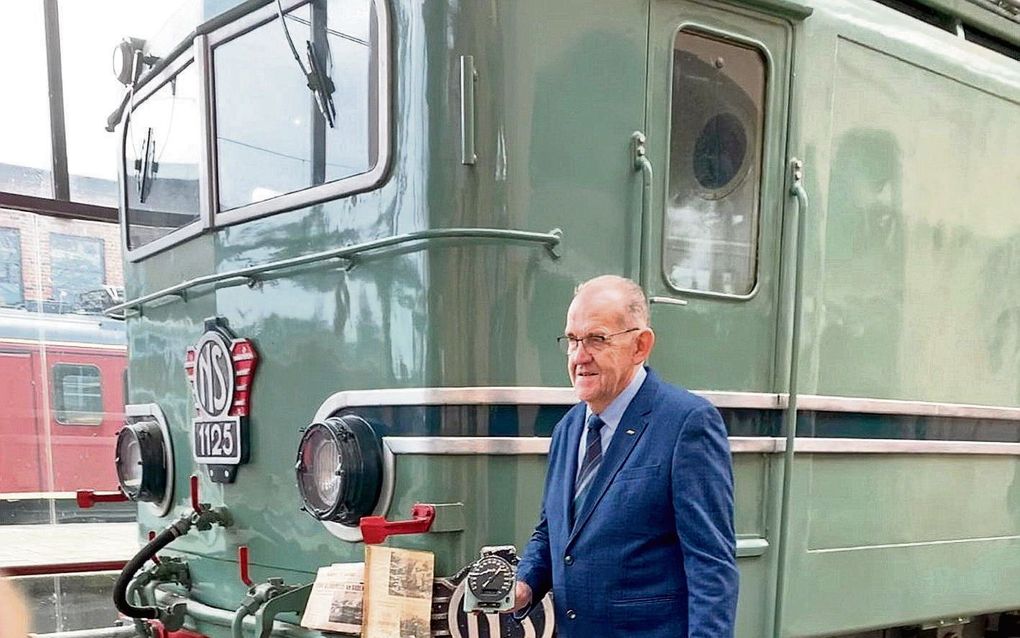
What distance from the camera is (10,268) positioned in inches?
235

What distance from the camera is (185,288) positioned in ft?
9.16

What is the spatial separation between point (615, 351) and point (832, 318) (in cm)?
119

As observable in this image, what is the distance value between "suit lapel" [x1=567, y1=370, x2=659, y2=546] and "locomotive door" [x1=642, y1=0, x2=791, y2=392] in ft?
1.89

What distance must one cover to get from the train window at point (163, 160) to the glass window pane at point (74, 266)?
311 cm

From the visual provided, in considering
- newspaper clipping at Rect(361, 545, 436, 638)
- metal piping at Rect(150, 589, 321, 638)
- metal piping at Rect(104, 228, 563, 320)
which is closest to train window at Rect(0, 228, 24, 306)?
→ metal piping at Rect(104, 228, 563, 320)

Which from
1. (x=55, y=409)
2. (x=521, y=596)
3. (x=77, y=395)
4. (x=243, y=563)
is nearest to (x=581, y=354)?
(x=521, y=596)

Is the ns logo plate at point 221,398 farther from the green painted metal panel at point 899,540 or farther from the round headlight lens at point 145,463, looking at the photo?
Result: the green painted metal panel at point 899,540

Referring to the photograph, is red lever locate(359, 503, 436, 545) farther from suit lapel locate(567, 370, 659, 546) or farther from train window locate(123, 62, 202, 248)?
train window locate(123, 62, 202, 248)

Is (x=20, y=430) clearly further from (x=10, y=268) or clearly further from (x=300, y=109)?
(x=300, y=109)

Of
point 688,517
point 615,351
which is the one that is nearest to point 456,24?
point 615,351

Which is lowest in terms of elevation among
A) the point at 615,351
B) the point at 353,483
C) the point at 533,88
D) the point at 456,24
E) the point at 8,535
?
the point at 8,535

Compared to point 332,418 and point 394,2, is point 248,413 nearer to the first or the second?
point 332,418

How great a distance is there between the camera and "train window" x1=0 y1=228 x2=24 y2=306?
19.1 ft

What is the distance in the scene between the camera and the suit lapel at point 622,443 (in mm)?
1663
